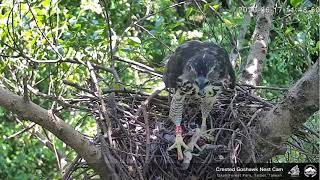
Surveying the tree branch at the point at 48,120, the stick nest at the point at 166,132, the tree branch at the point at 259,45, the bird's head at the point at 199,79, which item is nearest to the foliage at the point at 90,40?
the tree branch at the point at 259,45

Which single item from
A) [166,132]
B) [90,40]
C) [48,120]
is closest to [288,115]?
[166,132]

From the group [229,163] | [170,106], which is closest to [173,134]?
[170,106]

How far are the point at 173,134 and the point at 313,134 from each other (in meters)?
0.85

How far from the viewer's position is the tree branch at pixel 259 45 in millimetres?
3674

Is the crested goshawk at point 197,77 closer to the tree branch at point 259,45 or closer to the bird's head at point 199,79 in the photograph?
the bird's head at point 199,79

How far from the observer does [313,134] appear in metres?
2.96

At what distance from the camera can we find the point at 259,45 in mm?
3717

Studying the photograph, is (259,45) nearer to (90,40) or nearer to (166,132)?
(166,132)

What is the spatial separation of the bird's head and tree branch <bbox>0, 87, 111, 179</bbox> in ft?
2.41

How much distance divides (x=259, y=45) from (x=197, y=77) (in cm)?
102

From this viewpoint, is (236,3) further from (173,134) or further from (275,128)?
(275,128)

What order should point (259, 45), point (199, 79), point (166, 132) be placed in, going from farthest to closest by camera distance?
point (259, 45)
point (166, 132)
point (199, 79)

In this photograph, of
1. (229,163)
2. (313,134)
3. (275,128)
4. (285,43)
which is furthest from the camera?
(285,43)

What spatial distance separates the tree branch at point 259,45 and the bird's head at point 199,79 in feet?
2.44
